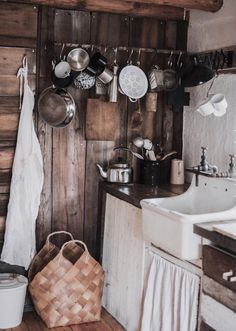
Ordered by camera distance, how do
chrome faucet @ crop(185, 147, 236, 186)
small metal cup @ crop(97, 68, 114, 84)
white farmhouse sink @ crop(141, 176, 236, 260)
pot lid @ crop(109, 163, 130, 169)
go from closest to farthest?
white farmhouse sink @ crop(141, 176, 236, 260)
chrome faucet @ crop(185, 147, 236, 186)
small metal cup @ crop(97, 68, 114, 84)
pot lid @ crop(109, 163, 130, 169)

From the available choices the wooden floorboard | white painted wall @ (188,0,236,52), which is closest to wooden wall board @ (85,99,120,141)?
white painted wall @ (188,0,236,52)

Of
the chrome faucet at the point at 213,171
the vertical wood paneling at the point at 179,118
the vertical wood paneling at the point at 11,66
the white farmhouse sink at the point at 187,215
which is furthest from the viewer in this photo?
the vertical wood paneling at the point at 179,118

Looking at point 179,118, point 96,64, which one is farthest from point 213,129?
point 96,64

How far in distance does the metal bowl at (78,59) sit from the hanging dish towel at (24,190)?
0.93 ft

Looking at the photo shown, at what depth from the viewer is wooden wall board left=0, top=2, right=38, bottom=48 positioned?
3291mm

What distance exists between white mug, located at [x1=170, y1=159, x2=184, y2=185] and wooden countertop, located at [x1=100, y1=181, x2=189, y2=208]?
0.17 feet

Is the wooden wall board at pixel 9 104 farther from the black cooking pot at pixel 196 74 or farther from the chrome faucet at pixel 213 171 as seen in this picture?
the chrome faucet at pixel 213 171

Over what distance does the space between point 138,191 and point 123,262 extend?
444mm

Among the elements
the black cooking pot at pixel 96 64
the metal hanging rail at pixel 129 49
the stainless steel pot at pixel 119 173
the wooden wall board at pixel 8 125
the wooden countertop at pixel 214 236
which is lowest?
the wooden countertop at pixel 214 236

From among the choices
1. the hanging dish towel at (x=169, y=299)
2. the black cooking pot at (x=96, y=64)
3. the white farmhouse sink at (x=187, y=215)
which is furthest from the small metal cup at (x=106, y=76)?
the hanging dish towel at (x=169, y=299)

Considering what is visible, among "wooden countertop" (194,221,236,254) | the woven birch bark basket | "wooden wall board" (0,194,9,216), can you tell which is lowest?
the woven birch bark basket

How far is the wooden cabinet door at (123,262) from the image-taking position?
10.1 feet

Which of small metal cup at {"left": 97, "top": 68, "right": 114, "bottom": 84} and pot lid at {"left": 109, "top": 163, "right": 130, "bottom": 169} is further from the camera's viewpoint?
pot lid at {"left": 109, "top": 163, "right": 130, "bottom": 169}

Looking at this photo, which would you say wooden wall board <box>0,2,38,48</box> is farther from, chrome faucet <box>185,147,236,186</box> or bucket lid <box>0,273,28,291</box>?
bucket lid <box>0,273,28,291</box>
